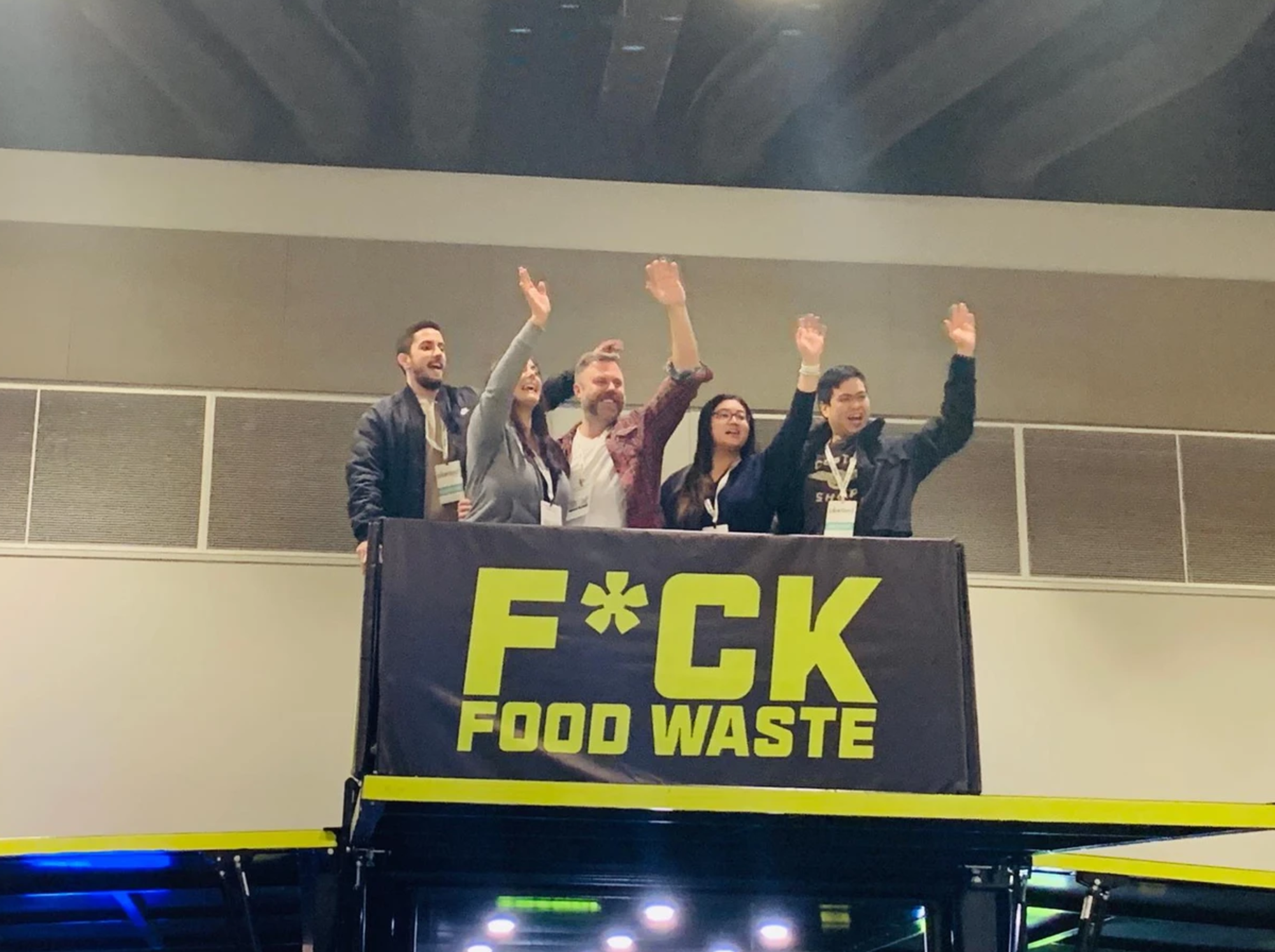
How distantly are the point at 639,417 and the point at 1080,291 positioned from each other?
124 inches

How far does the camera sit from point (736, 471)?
144 inches

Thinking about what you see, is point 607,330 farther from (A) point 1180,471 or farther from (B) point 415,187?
(A) point 1180,471

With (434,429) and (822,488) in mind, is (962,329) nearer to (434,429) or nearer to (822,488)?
(822,488)

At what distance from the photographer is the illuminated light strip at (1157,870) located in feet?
10.5

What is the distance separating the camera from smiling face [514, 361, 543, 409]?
3.99 m

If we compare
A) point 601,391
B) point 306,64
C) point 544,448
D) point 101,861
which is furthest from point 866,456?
point 306,64

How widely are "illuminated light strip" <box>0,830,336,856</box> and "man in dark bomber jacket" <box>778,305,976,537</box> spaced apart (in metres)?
1.58

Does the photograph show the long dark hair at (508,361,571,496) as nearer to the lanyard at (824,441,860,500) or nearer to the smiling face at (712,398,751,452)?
the smiling face at (712,398,751,452)

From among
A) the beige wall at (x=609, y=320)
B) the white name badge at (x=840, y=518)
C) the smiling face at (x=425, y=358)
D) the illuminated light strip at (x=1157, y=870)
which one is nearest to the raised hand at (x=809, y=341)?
the white name badge at (x=840, y=518)

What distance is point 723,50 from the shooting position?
5.24 metres

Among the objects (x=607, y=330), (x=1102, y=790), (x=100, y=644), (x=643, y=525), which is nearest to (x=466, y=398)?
(x=643, y=525)

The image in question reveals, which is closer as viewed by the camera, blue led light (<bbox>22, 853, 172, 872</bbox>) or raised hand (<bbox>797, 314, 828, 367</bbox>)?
blue led light (<bbox>22, 853, 172, 872</bbox>)

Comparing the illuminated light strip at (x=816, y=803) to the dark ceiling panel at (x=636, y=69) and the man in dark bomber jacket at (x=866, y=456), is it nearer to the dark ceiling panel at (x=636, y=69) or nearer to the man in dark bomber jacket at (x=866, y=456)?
the man in dark bomber jacket at (x=866, y=456)

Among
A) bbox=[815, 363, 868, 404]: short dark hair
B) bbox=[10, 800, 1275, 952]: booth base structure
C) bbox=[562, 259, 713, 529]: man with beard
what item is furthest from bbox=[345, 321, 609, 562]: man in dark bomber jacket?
bbox=[10, 800, 1275, 952]: booth base structure
